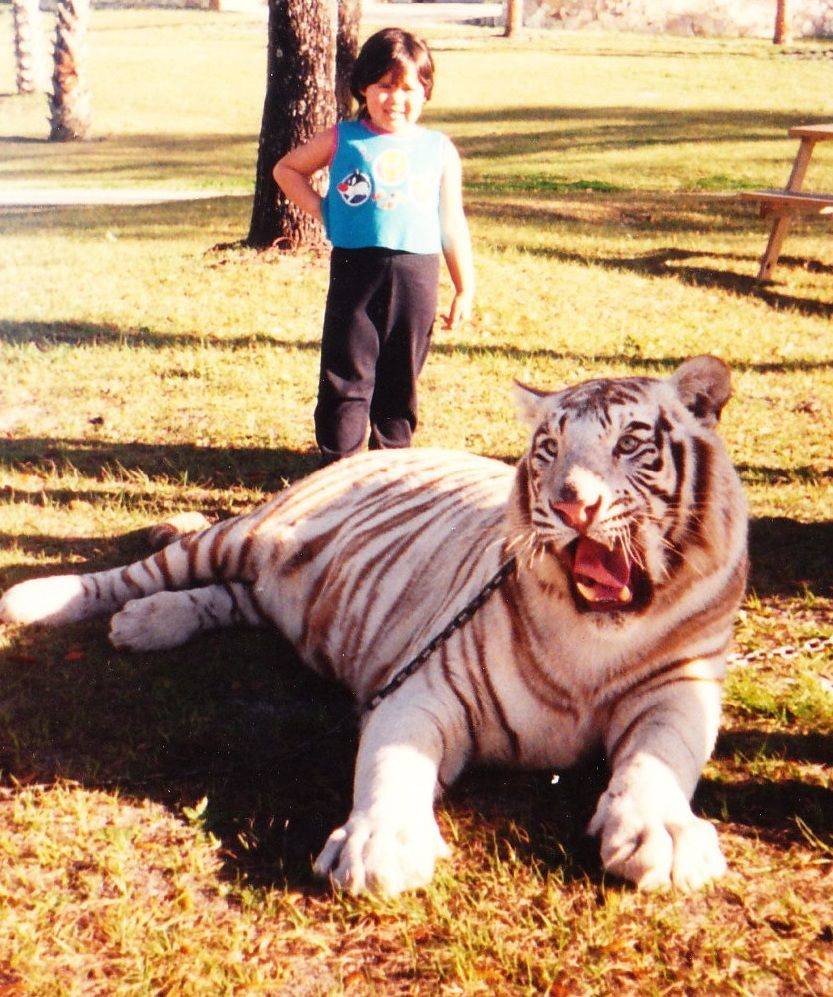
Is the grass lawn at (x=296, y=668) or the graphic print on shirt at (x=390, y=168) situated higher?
the graphic print on shirt at (x=390, y=168)

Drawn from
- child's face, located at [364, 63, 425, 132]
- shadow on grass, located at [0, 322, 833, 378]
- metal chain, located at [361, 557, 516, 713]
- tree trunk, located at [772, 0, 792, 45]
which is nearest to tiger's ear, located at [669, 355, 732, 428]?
metal chain, located at [361, 557, 516, 713]

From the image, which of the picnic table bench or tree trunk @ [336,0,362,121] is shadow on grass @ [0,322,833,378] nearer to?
the picnic table bench

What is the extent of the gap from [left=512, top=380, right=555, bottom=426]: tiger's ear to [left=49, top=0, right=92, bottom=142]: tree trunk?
23282 millimetres

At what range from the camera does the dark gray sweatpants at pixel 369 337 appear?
507 cm

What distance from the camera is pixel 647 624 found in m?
3.09

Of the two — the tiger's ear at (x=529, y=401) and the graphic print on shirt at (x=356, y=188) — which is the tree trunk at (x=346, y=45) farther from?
the tiger's ear at (x=529, y=401)

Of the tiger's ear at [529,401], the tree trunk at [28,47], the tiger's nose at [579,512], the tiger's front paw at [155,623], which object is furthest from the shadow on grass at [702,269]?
the tree trunk at [28,47]

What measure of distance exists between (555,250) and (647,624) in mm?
8580

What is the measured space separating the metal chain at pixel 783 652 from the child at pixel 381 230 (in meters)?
1.87

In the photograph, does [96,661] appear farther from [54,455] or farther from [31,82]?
[31,82]

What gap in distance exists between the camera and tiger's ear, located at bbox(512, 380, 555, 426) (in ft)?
10.9

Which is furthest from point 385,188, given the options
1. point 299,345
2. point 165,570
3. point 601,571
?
point 299,345

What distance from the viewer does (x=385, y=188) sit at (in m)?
5.00

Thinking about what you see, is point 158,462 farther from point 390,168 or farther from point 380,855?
point 380,855
